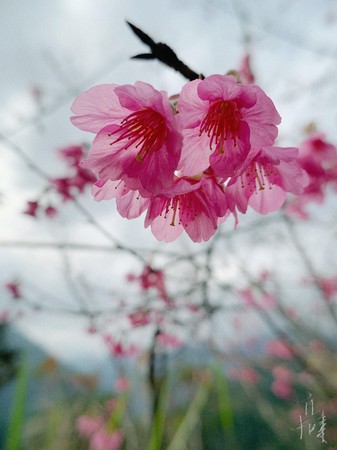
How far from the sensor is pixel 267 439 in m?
6.24

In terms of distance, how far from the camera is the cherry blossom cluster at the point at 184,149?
552 millimetres

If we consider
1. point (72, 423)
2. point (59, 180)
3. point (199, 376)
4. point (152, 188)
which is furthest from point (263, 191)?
point (72, 423)

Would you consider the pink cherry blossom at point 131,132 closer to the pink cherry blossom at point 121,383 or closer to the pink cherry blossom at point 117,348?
the pink cherry blossom at point 117,348

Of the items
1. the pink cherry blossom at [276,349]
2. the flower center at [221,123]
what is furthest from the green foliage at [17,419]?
the pink cherry blossom at [276,349]

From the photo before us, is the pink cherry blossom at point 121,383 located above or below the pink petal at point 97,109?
below

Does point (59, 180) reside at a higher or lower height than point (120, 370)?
higher

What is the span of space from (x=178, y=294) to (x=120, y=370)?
2443 millimetres

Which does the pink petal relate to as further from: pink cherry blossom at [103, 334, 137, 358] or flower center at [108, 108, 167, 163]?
pink cherry blossom at [103, 334, 137, 358]

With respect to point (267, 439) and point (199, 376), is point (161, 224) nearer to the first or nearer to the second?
point (199, 376)

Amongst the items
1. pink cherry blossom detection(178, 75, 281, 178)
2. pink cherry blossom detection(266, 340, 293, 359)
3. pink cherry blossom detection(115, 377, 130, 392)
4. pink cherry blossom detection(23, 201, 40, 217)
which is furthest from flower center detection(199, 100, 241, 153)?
pink cherry blossom detection(266, 340, 293, 359)

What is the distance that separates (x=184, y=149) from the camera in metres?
0.61

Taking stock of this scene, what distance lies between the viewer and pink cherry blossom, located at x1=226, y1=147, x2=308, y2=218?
61 cm

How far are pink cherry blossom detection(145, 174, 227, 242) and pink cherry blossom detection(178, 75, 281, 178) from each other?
41mm

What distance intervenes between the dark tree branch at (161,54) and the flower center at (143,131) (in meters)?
0.14
